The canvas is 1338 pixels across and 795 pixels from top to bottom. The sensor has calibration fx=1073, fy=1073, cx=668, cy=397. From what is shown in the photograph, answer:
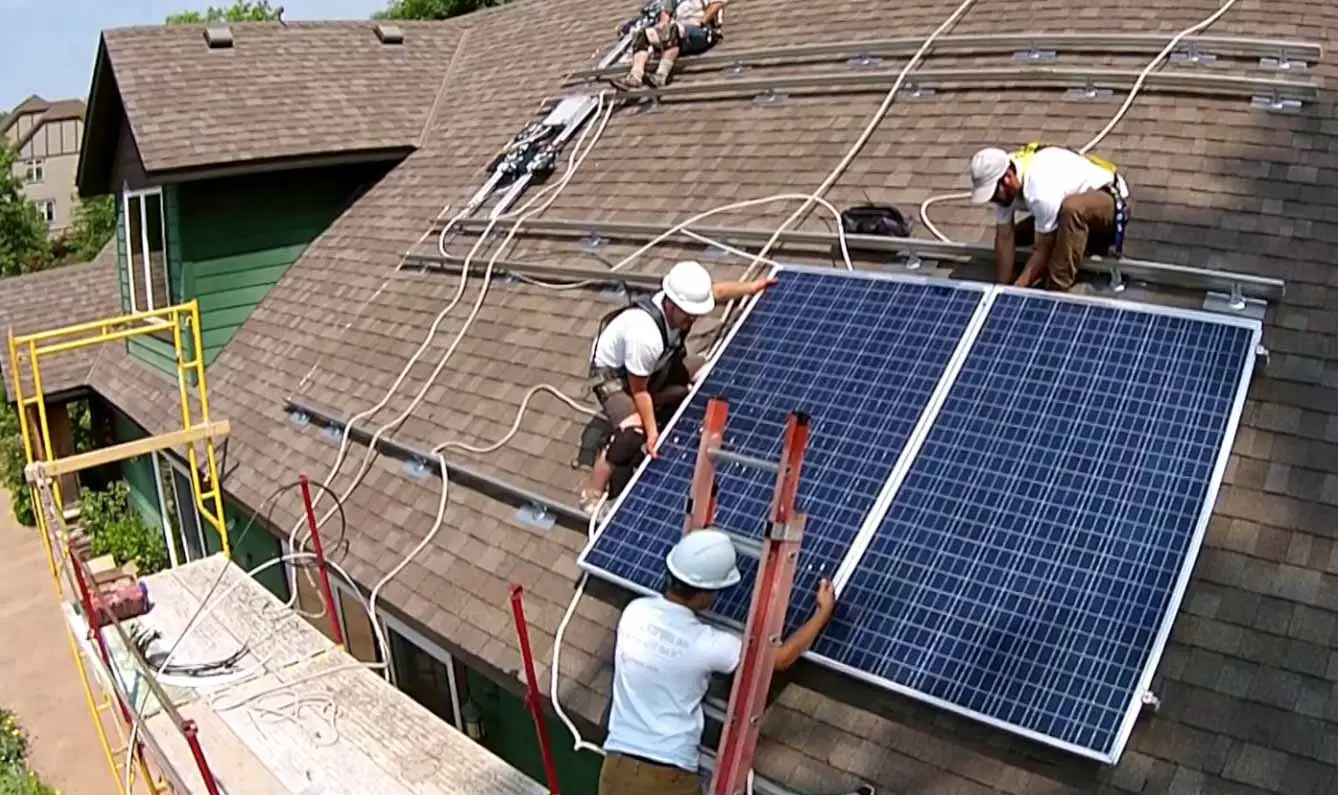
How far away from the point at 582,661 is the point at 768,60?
582 centimetres

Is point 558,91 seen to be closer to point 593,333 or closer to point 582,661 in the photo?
point 593,333

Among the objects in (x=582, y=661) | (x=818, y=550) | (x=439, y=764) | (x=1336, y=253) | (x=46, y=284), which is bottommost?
(x=46, y=284)

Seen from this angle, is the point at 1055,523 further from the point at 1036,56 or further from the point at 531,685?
the point at 1036,56

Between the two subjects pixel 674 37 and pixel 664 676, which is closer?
pixel 664 676

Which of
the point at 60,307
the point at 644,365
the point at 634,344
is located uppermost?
the point at 634,344

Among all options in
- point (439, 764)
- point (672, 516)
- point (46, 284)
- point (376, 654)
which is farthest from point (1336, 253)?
point (46, 284)

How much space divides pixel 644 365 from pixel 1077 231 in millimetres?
2213

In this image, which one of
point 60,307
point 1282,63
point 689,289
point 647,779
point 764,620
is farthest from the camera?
point 60,307

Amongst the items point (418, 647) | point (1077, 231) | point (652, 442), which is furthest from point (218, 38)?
point (1077, 231)

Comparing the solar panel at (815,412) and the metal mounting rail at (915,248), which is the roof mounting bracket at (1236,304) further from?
the solar panel at (815,412)

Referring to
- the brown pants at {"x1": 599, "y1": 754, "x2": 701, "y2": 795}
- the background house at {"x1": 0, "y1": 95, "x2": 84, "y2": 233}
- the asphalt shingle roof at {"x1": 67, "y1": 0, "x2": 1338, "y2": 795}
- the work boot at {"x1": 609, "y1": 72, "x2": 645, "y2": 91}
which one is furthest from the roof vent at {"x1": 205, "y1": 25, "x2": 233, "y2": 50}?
the background house at {"x1": 0, "y1": 95, "x2": 84, "y2": 233}

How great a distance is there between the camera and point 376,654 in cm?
817

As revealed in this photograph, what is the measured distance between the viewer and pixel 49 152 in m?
61.2

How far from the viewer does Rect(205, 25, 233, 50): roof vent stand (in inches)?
496
